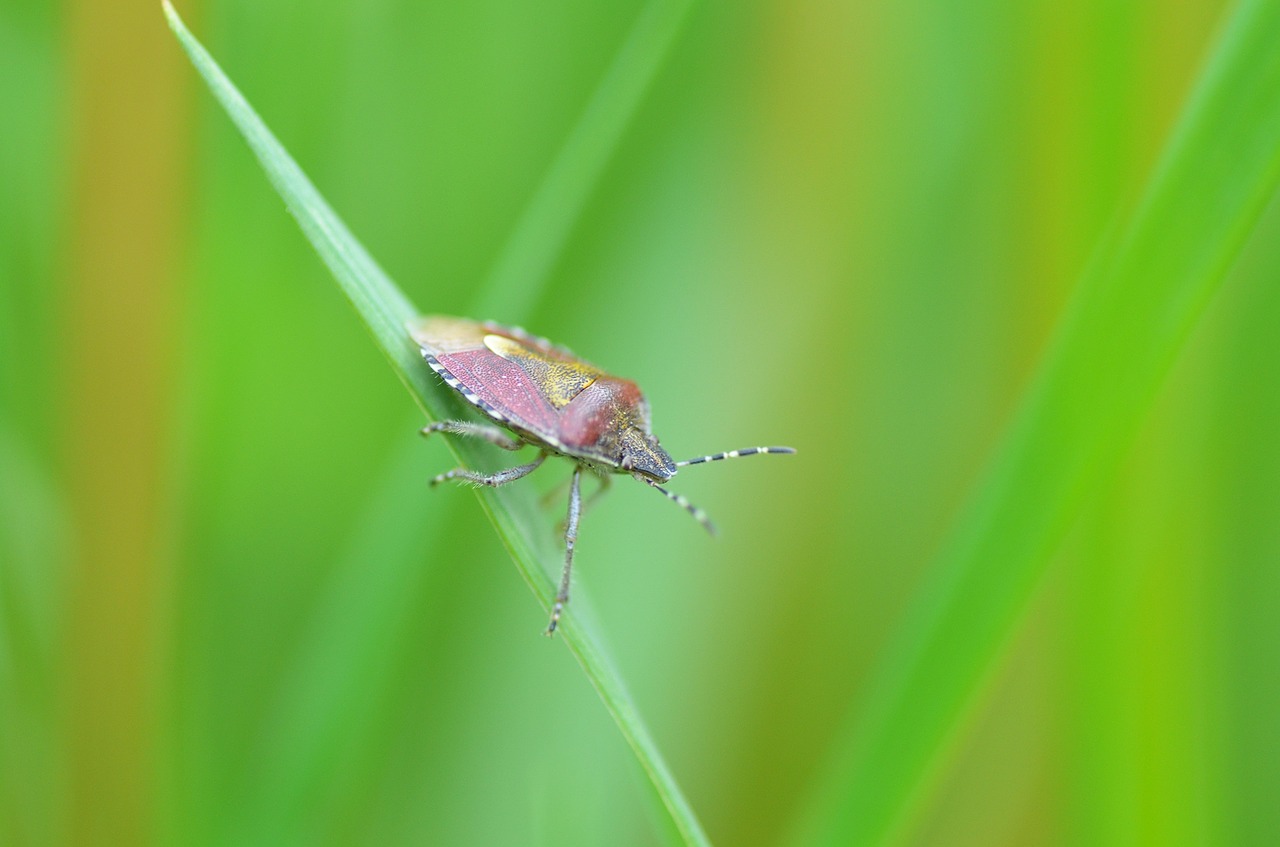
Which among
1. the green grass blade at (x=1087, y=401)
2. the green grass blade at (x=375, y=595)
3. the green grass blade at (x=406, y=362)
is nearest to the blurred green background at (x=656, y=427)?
the green grass blade at (x=375, y=595)

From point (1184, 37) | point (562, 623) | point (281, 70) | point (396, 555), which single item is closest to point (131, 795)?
point (396, 555)

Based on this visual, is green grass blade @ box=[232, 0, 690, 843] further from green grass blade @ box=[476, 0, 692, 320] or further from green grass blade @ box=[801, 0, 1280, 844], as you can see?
green grass blade @ box=[801, 0, 1280, 844]

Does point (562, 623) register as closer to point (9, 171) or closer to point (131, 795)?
point (131, 795)

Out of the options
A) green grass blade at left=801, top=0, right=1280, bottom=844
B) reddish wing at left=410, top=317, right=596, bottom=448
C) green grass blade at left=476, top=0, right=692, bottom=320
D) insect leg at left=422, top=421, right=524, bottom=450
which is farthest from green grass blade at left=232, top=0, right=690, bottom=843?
green grass blade at left=801, top=0, right=1280, bottom=844

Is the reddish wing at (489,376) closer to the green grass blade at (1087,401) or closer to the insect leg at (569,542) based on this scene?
the insect leg at (569,542)

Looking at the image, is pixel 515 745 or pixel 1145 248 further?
pixel 515 745

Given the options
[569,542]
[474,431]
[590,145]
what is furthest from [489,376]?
[590,145]
